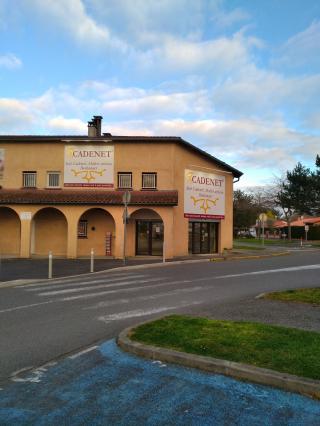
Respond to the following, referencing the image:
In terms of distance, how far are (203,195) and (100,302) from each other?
17598mm

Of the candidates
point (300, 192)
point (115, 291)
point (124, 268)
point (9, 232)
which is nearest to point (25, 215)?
point (9, 232)

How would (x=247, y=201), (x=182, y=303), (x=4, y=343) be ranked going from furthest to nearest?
(x=247, y=201)
(x=182, y=303)
(x=4, y=343)

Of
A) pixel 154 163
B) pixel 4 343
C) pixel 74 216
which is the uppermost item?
pixel 154 163

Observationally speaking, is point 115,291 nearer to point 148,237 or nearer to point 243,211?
point 148,237

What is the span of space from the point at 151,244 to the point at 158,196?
3.08 m

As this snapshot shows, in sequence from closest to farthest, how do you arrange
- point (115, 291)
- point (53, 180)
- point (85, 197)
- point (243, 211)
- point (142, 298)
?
1. point (142, 298)
2. point (115, 291)
3. point (85, 197)
4. point (53, 180)
5. point (243, 211)

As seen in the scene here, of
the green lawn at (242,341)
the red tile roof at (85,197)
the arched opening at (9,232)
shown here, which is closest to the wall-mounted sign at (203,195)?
the red tile roof at (85,197)

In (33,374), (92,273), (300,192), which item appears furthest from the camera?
(300,192)

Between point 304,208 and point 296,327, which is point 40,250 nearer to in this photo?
point 296,327

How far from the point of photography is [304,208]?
55.8 m

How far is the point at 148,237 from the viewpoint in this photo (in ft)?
83.1

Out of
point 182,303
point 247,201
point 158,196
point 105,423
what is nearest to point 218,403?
point 105,423

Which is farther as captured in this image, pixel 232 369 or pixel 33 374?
pixel 33 374

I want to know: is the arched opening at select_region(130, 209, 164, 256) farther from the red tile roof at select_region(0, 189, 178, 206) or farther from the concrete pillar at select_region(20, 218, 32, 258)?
the concrete pillar at select_region(20, 218, 32, 258)
